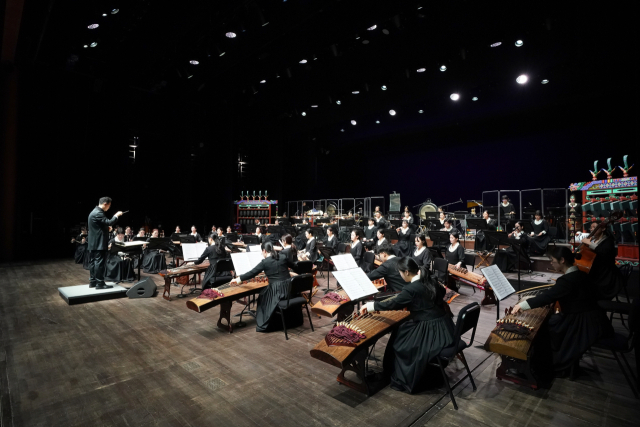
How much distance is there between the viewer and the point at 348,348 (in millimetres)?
2951

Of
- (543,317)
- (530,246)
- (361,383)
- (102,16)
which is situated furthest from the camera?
(530,246)

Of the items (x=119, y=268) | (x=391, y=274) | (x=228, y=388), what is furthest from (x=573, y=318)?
(x=119, y=268)

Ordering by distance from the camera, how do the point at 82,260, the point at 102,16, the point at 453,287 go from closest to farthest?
the point at 453,287
the point at 102,16
the point at 82,260

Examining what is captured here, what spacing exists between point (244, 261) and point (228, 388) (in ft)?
7.37

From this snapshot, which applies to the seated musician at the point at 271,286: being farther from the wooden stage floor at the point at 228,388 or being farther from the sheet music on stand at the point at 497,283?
the sheet music on stand at the point at 497,283

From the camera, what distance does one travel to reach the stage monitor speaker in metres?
7.00

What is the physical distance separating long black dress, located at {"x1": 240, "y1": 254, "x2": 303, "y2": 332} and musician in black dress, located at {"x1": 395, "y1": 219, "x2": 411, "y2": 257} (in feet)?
14.6

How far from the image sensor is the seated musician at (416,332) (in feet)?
10.5

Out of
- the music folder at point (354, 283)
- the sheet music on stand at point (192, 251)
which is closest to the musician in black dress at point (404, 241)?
the sheet music on stand at point (192, 251)

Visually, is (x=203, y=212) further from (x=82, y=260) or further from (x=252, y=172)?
(x=82, y=260)

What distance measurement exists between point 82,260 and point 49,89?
6.83m

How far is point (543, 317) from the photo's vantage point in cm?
365

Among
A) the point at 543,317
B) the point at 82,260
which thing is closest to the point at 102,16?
the point at 82,260

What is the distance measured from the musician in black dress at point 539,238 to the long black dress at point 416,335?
7.87 meters
